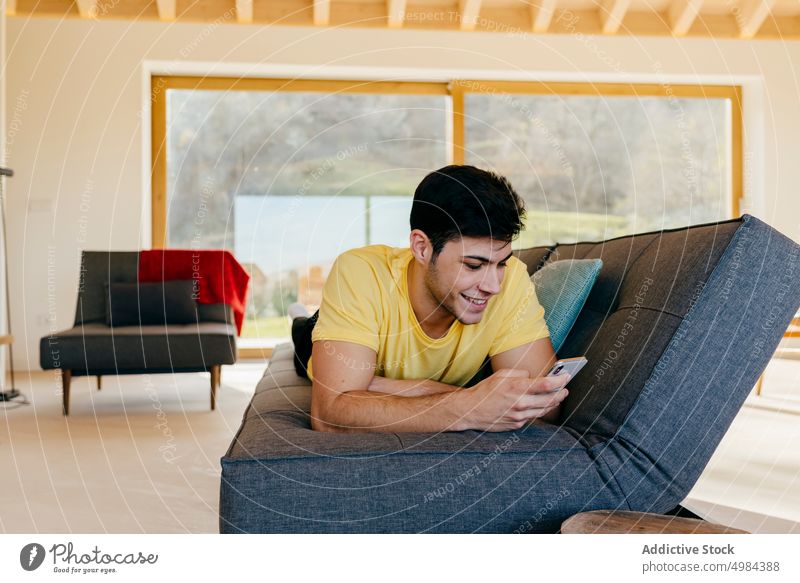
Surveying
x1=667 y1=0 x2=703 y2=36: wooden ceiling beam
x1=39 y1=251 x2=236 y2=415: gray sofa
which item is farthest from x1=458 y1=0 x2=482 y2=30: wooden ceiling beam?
x1=39 y1=251 x2=236 y2=415: gray sofa

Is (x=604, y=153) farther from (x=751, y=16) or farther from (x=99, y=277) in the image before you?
(x=99, y=277)

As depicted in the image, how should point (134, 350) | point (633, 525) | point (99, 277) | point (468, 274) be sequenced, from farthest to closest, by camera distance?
point (99, 277)
point (134, 350)
point (468, 274)
point (633, 525)

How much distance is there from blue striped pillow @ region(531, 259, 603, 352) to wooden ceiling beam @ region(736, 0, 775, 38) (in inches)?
202

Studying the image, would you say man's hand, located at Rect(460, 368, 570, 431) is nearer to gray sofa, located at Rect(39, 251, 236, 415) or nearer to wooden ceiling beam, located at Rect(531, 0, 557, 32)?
gray sofa, located at Rect(39, 251, 236, 415)

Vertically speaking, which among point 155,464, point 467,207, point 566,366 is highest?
point 467,207

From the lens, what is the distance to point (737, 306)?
127 centimetres

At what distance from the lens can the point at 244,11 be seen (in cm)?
580

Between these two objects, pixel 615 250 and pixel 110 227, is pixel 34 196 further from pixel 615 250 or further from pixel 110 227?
pixel 615 250

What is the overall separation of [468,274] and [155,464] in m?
1.79

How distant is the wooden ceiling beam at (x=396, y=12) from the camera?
5.78 meters

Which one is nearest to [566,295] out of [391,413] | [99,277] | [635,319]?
[635,319]

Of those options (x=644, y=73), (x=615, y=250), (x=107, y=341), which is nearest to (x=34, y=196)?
(x=107, y=341)

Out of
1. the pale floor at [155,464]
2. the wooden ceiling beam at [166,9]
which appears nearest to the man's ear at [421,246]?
the pale floor at [155,464]
